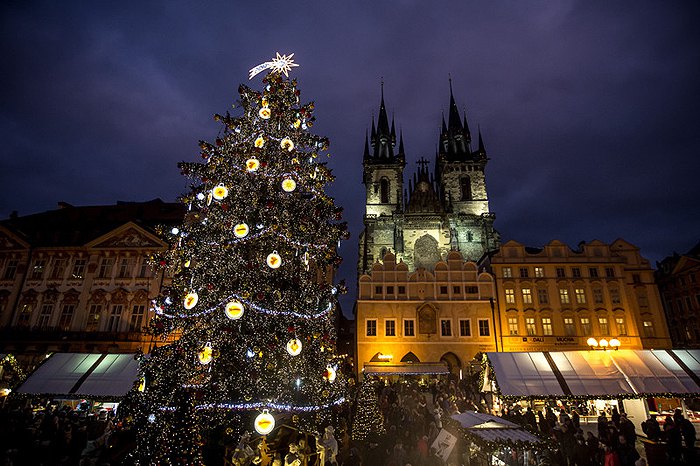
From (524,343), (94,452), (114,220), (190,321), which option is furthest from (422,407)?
(114,220)

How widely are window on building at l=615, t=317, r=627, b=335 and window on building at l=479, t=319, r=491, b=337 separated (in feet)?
34.1

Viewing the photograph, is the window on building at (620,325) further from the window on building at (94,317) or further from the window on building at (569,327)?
the window on building at (94,317)

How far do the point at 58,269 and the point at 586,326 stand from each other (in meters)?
41.2

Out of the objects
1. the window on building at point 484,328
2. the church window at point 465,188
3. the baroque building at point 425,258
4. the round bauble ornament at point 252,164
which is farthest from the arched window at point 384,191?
the round bauble ornament at point 252,164

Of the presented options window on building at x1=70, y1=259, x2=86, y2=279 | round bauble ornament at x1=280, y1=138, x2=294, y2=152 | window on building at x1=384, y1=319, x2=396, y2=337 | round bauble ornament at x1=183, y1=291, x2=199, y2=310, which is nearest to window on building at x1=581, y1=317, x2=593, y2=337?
window on building at x1=384, y1=319, x2=396, y2=337

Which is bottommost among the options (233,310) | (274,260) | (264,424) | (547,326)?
(264,424)

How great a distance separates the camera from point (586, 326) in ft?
98.9

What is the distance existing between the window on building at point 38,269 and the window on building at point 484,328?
33.6m

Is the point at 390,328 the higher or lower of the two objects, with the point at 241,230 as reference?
lower

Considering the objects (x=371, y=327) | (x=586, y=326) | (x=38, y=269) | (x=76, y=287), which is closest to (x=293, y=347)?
(x=371, y=327)

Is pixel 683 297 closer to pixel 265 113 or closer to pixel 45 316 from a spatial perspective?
pixel 265 113

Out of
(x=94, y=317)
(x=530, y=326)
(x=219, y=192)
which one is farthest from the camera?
(x=530, y=326)

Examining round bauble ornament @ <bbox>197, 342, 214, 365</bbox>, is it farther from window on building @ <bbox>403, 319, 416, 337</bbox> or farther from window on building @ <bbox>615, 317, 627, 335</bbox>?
window on building @ <bbox>615, 317, 627, 335</bbox>

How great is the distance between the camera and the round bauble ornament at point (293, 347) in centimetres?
969
